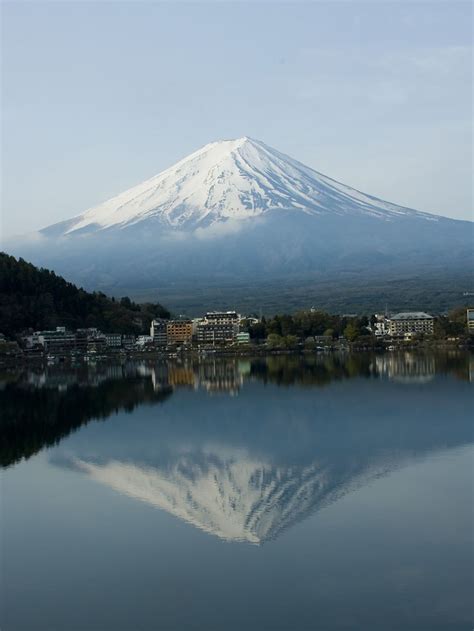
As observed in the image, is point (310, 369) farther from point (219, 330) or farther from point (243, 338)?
point (219, 330)

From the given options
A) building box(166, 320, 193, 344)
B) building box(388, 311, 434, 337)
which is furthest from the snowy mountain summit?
building box(388, 311, 434, 337)

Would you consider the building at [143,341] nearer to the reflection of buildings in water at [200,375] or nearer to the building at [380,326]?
the reflection of buildings in water at [200,375]

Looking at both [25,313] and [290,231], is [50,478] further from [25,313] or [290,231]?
[290,231]

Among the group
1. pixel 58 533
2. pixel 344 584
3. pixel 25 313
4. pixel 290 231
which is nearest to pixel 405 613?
pixel 344 584

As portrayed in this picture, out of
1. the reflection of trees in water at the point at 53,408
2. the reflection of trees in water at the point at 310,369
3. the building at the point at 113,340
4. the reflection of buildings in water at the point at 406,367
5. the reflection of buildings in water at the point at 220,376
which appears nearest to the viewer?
the reflection of trees in water at the point at 53,408

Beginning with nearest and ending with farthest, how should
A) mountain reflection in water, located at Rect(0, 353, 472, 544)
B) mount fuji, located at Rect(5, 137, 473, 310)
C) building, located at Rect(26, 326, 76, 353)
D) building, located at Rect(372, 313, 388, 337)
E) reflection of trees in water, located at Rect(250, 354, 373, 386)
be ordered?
mountain reflection in water, located at Rect(0, 353, 472, 544) → reflection of trees in water, located at Rect(250, 354, 373, 386) → building, located at Rect(26, 326, 76, 353) → building, located at Rect(372, 313, 388, 337) → mount fuji, located at Rect(5, 137, 473, 310)

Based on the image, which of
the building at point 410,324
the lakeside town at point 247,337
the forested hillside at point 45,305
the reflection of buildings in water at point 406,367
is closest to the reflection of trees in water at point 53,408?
the reflection of buildings in water at point 406,367

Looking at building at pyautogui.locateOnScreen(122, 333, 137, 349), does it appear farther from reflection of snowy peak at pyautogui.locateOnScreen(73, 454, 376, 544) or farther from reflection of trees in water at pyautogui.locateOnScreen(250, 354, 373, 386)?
reflection of snowy peak at pyautogui.locateOnScreen(73, 454, 376, 544)

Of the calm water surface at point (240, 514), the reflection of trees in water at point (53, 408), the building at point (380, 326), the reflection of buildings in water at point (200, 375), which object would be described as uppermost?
the building at point (380, 326)
